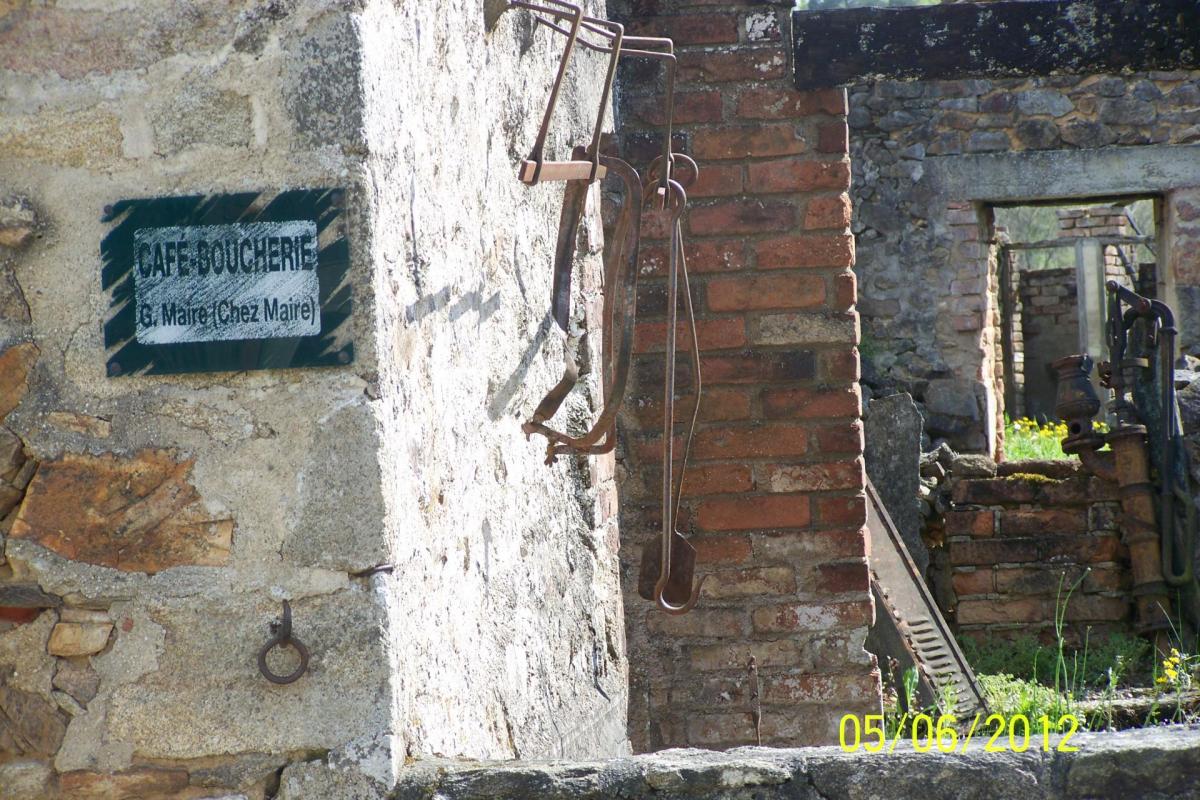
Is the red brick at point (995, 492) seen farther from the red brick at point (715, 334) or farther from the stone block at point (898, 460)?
the red brick at point (715, 334)

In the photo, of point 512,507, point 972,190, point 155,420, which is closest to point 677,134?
point 512,507

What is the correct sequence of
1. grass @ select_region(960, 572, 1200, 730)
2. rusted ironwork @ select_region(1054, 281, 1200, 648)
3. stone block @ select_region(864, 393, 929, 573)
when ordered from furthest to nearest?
stone block @ select_region(864, 393, 929, 573) → rusted ironwork @ select_region(1054, 281, 1200, 648) → grass @ select_region(960, 572, 1200, 730)

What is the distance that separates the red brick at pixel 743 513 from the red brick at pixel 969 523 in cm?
286

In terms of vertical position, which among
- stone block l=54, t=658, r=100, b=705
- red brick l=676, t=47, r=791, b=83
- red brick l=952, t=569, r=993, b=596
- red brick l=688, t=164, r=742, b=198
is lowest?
red brick l=952, t=569, r=993, b=596

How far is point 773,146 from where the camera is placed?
313cm

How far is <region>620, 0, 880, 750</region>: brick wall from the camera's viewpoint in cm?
312

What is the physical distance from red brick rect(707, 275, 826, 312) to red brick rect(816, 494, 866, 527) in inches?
18.8

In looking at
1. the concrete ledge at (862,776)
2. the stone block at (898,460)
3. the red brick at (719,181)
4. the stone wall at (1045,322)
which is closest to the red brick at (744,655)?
the red brick at (719,181)

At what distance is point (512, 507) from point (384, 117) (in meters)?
0.83

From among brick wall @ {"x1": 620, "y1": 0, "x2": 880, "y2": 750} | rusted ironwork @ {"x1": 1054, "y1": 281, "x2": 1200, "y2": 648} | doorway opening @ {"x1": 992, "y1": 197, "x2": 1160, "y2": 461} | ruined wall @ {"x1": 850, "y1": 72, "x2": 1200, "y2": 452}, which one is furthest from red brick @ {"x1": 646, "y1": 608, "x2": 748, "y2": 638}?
doorway opening @ {"x1": 992, "y1": 197, "x2": 1160, "y2": 461}

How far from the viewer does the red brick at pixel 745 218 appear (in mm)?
3125

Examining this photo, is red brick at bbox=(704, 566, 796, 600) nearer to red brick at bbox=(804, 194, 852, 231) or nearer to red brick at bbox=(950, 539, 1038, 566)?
red brick at bbox=(804, 194, 852, 231)

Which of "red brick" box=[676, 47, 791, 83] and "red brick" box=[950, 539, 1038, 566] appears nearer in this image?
"red brick" box=[676, 47, 791, 83]

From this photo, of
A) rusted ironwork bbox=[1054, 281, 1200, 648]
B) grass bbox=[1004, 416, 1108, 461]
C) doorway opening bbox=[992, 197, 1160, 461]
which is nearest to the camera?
rusted ironwork bbox=[1054, 281, 1200, 648]
